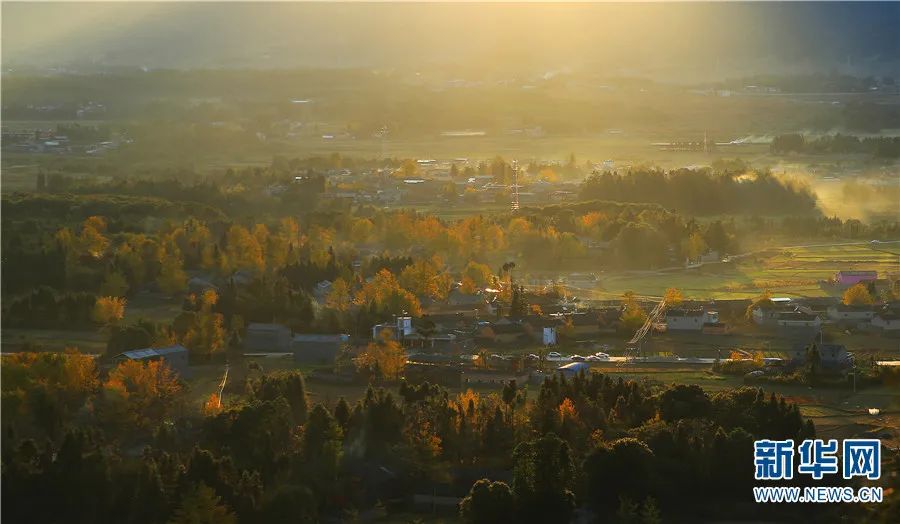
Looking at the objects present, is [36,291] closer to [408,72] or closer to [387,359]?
[387,359]

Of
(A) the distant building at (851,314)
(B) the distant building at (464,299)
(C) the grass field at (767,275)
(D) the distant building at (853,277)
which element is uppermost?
(B) the distant building at (464,299)

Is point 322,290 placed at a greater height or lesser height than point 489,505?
greater

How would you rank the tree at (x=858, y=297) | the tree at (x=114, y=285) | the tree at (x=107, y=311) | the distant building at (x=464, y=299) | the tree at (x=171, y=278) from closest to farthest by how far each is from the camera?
1. the tree at (x=107, y=311)
2. the tree at (x=858, y=297)
3. the distant building at (x=464, y=299)
4. the tree at (x=114, y=285)
5. the tree at (x=171, y=278)

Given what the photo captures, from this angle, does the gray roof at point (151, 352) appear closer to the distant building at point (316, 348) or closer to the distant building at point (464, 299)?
the distant building at point (316, 348)

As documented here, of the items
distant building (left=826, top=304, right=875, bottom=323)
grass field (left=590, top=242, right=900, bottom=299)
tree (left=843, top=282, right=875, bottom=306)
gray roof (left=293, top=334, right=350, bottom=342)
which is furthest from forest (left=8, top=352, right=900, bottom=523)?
grass field (left=590, top=242, right=900, bottom=299)

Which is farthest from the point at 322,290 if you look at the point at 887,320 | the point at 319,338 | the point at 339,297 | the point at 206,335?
the point at 887,320

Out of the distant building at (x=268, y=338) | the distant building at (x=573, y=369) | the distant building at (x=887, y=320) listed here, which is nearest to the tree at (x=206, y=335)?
the distant building at (x=268, y=338)

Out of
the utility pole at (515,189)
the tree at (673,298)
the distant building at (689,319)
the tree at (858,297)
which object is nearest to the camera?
the distant building at (689,319)

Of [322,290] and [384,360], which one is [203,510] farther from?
[322,290]
